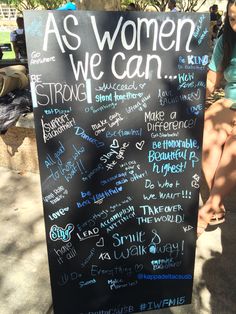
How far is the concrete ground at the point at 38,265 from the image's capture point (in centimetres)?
265

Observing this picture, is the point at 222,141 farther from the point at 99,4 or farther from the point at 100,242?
the point at 99,4

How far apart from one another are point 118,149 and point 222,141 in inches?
48.0

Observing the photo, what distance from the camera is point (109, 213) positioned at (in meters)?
2.21

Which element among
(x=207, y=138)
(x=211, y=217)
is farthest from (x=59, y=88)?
(x=211, y=217)

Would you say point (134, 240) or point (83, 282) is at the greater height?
point (134, 240)

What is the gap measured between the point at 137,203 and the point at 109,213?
18 cm

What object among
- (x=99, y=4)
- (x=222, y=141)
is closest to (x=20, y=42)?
(x=99, y=4)

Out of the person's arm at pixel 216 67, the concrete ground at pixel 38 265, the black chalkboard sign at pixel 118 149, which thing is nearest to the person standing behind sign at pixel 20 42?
the concrete ground at pixel 38 265

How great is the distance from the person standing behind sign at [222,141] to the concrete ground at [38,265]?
1.25ft

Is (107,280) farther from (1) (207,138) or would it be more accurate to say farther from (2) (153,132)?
(1) (207,138)

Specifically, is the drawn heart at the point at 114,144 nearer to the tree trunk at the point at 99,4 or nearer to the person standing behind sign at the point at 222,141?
the person standing behind sign at the point at 222,141

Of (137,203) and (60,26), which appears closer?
(60,26)

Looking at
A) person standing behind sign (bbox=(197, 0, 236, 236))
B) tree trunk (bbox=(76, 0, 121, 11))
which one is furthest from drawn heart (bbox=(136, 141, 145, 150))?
tree trunk (bbox=(76, 0, 121, 11))

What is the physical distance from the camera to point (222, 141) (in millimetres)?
2963
